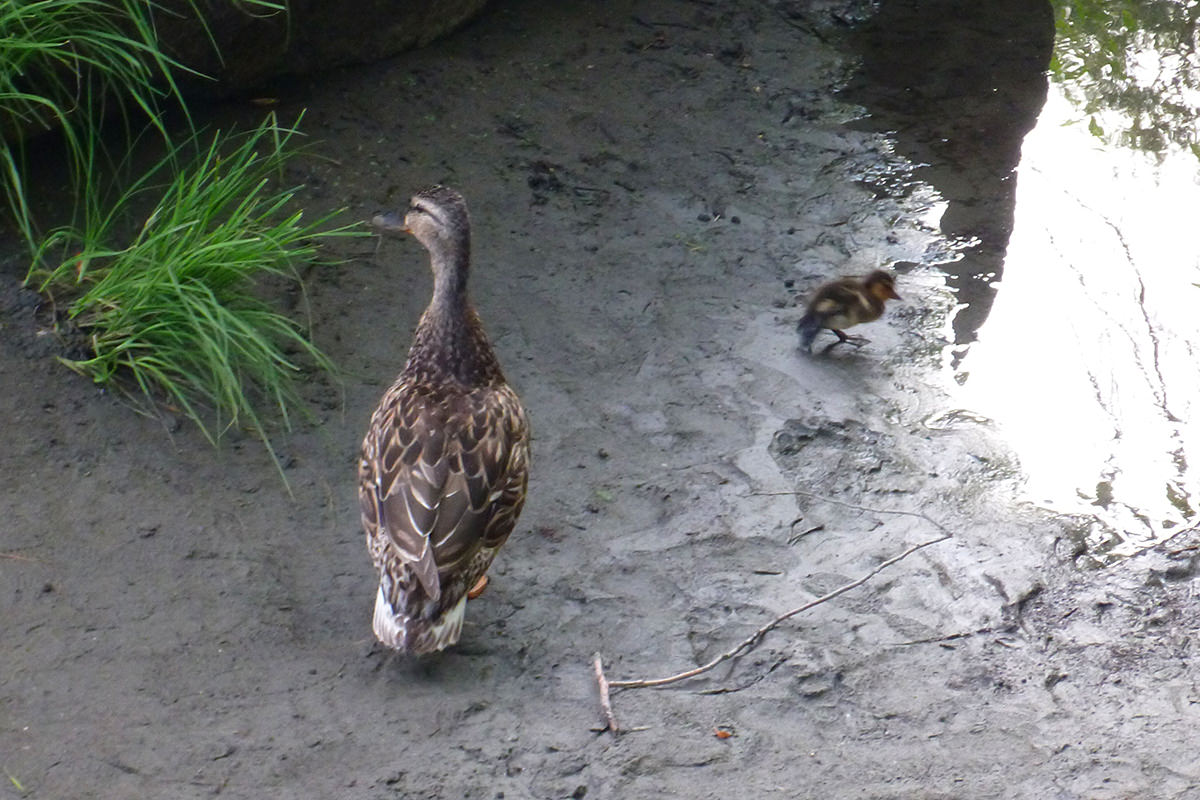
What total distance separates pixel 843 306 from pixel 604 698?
2.23m

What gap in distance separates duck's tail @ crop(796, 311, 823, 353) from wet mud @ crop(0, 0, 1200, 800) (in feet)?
0.39

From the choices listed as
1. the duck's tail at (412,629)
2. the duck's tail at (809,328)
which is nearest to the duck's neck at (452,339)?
the duck's tail at (412,629)

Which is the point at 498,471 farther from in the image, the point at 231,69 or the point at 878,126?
the point at 878,126

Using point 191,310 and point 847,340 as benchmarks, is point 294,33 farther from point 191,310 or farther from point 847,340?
point 847,340

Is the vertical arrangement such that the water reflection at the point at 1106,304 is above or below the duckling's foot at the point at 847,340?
above

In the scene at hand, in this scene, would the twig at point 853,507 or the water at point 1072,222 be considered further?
the water at point 1072,222

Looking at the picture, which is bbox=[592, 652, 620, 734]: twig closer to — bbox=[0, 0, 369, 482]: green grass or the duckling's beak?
bbox=[0, 0, 369, 482]: green grass

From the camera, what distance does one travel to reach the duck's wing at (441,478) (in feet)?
12.9

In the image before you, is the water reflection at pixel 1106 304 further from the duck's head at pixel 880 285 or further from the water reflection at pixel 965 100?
the duck's head at pixel 880 285

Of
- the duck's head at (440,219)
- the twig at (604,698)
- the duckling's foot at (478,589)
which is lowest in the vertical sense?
the duckling's foot at (478,589)

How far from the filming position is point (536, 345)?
219 inches

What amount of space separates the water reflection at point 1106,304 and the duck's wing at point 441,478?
2.10 m

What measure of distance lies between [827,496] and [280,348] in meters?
2.21

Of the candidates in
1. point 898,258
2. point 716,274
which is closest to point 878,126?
point 898,258
